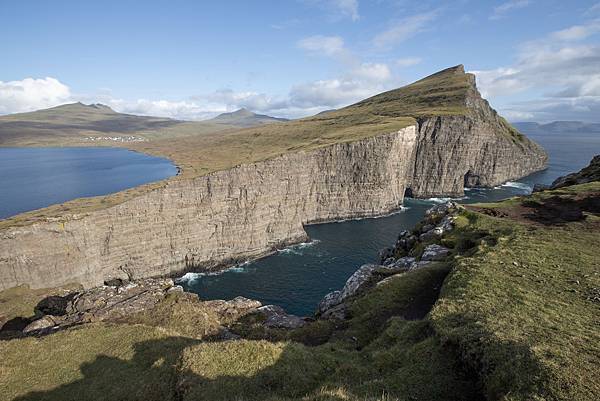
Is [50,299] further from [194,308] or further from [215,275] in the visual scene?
[215,275]

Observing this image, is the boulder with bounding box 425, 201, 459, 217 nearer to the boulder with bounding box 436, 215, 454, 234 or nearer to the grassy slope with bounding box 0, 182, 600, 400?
the boulder with bounding box 436, 215, 454, 234

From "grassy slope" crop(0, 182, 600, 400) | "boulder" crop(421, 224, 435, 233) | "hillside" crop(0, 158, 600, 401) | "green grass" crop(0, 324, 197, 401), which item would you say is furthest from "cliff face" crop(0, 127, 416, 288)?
"boulder" crop(421, 224, 435, 233)

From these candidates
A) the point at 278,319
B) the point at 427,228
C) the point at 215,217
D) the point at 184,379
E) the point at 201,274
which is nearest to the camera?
the point at 184,379

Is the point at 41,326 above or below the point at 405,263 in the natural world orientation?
below

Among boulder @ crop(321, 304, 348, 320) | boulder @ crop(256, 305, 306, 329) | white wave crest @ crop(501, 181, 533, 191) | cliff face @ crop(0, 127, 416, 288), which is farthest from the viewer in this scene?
white wave crest @ crop(501, 181, 533, 191)

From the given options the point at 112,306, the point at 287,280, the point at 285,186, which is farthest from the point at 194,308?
the point at 285,186

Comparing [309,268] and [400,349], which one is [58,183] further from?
[400,349]

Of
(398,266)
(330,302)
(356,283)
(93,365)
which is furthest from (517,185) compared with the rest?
(93,365)
